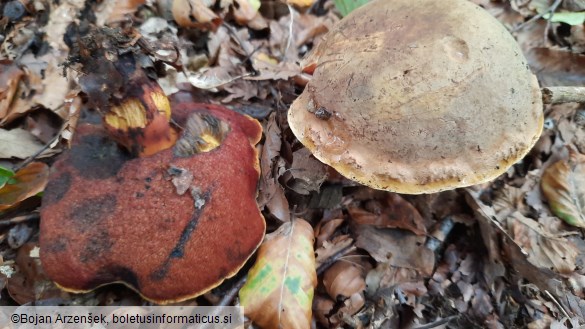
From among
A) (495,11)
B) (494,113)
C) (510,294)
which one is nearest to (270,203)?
(494,113)

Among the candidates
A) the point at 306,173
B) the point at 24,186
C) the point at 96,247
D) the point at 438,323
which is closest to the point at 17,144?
the point at 24,186

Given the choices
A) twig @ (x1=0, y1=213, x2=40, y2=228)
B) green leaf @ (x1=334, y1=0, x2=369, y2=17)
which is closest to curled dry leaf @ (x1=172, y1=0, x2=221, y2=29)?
green leaf @ (x1=334, y1=0, x2=369, y2=17)

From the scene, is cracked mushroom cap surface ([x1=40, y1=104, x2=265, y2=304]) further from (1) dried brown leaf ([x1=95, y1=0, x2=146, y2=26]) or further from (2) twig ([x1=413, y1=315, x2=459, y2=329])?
(1) dried brown leaf ([x1=95, y1=0, x2=146, y2=26])

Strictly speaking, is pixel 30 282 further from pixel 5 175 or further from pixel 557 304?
pixel 557 304

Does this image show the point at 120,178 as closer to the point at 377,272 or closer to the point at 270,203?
the point at 270,203

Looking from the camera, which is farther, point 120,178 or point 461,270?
point 461,270

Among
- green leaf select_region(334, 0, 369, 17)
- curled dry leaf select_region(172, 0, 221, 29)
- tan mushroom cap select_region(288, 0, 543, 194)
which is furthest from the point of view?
curled dry leaf select_region(172, 0, 221, 29)
